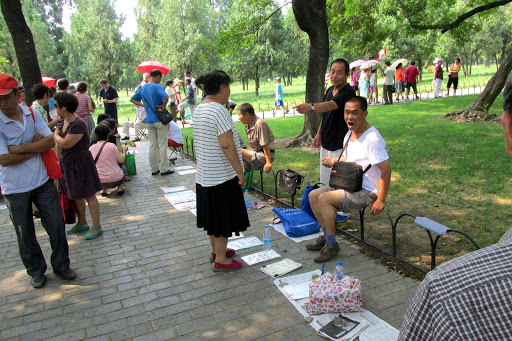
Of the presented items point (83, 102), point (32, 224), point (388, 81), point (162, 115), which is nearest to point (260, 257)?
point (32, 224)

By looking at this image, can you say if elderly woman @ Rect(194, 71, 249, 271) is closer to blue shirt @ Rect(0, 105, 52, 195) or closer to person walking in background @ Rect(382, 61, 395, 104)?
blue shirt @ Rect(0, 105, 52, 195)

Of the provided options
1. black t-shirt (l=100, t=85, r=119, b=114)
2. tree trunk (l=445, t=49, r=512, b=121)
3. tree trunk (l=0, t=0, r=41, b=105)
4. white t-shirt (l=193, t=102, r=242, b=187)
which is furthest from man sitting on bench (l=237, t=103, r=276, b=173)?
tree trunk (l=445, t=49, r=512, b=121)

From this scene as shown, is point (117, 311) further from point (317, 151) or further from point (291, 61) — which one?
point (291, 61)

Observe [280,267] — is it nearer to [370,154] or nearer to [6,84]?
[370,154]

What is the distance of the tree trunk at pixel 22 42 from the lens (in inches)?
291

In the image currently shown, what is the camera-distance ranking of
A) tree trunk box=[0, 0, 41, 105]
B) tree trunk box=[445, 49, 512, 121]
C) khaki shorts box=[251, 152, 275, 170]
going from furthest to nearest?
tree trunk box=[445, 49, 512, 121]
tree trunk box=[0, 0, 41, 105]
khaki shorts box=[251, 152, 275, 170]

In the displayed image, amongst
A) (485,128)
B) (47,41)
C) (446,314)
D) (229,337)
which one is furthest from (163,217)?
(47,41)

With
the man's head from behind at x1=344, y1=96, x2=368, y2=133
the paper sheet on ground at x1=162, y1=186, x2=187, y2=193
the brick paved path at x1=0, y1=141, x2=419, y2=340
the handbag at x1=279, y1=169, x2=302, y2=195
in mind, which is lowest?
the brick paved path at x1=0, y1=141, x2=419, y2=340

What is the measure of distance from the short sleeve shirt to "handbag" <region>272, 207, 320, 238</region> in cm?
129

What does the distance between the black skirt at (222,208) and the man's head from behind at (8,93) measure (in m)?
1.93

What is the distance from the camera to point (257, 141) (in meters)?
6.18

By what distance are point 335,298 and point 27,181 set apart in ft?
10.2

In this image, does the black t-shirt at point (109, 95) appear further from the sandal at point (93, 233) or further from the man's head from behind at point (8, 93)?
the man's head from behind at point (8, 93)

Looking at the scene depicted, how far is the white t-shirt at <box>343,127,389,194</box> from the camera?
13.3ft
